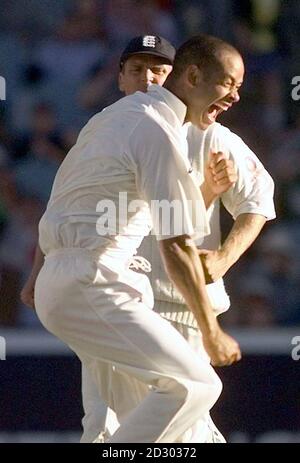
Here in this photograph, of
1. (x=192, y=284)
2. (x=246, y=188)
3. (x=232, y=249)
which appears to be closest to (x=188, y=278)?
(x=192, y=284)

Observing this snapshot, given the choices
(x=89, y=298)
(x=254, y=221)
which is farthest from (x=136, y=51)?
(x=89, y=298)

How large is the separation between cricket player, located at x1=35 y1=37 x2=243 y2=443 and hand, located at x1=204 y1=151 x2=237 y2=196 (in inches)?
22.5

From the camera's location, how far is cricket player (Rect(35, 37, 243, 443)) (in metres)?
5.29

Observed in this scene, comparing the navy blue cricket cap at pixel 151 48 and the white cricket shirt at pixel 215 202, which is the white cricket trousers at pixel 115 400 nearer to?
the white cricket shirt at pixel 215 202

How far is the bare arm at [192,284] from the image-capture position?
527 centimetres

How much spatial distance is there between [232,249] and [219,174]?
0.30 m

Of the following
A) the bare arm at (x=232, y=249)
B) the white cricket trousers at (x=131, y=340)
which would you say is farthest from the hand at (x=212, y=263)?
the white cricket trousers at (x=131, y=340)

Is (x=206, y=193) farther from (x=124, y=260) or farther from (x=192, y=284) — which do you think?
(x=192, y=284)

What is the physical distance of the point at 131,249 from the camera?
5.59 metres

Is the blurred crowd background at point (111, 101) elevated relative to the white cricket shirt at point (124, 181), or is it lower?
lower

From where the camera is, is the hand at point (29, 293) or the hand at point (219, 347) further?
the hand at point (29, 293)

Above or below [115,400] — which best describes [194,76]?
above

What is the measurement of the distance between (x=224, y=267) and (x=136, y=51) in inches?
43.3

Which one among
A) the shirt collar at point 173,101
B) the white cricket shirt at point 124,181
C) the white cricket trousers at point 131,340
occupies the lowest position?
the white cricket trousers at point 131,340
